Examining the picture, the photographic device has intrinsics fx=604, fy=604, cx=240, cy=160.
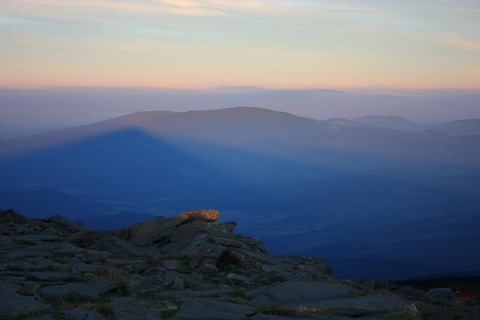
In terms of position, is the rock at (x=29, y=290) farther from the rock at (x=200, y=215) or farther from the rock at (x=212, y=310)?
the rock at (x=200, y=215)

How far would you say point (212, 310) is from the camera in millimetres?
11969

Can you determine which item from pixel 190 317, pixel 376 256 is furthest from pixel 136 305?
pixel 376 256

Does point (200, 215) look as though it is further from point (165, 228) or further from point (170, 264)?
point (170, 264)

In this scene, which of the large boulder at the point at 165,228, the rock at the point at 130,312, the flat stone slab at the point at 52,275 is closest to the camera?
the rock at the point at 130,312

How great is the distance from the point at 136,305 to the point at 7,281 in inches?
167

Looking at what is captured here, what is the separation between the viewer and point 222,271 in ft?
63.1

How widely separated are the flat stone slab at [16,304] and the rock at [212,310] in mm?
2591

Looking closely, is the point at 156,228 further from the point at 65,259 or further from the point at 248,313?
the point at 248,313

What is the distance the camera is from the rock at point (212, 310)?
1148 centimetres

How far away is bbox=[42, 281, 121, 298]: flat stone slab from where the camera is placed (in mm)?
13172

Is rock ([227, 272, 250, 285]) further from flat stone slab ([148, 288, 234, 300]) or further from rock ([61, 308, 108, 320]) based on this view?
rock ([61, 308, 108, 320])

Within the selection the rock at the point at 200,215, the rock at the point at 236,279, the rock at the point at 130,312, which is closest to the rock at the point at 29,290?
the rock at the point at 130,312

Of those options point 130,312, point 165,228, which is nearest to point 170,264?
point 130,312

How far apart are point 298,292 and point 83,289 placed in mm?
4983
